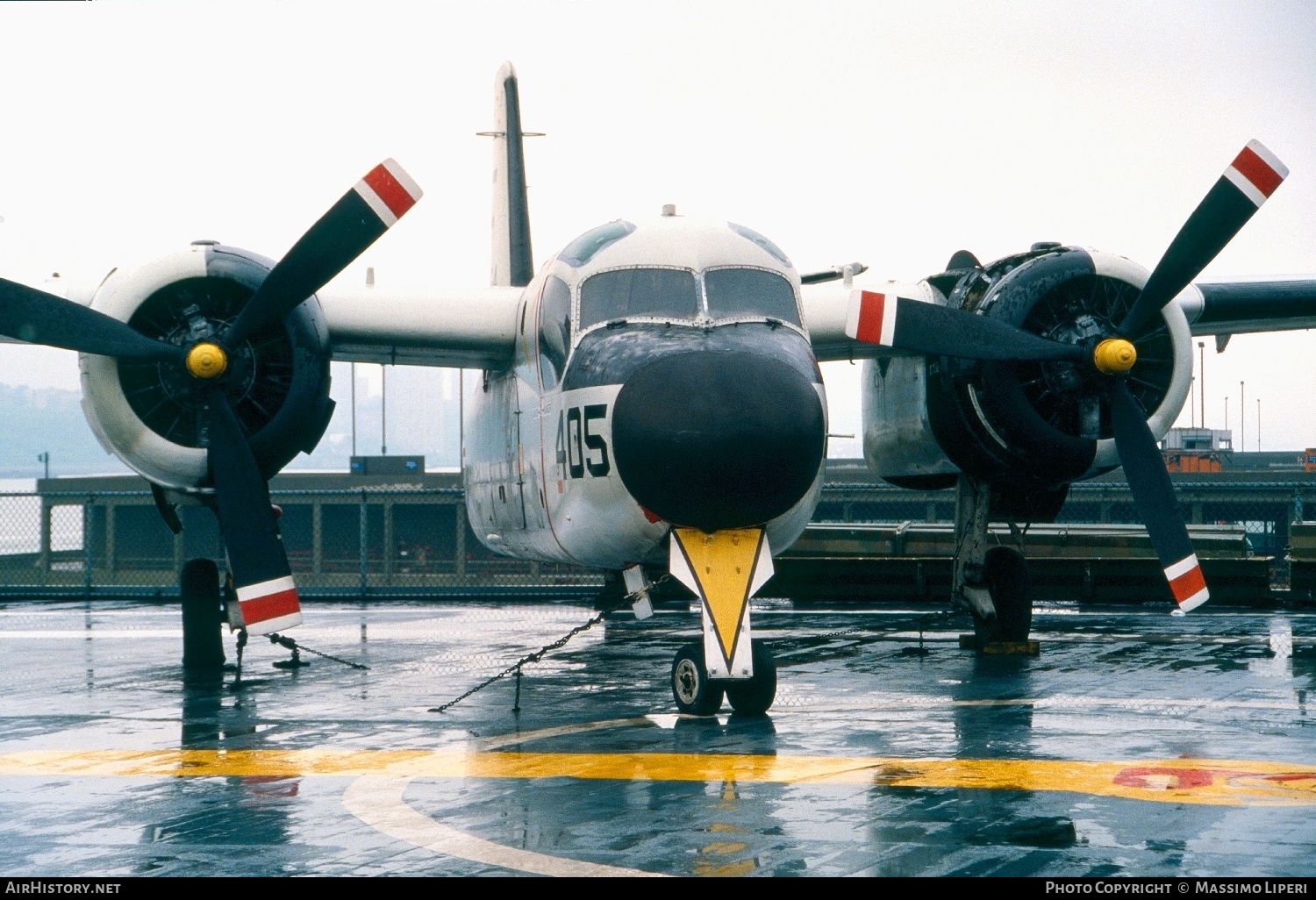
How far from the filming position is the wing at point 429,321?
1664 centimetres

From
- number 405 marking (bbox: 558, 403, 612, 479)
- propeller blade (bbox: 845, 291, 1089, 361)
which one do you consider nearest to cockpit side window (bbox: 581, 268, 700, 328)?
number 405 marking (bbox: 558, 403, 612, 479)

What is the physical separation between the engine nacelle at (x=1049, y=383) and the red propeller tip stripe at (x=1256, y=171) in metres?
1.61

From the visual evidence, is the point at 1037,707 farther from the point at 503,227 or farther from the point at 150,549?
the point at 150,549

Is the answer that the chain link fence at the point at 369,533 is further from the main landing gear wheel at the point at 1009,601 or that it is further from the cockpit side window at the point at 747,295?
the cockpit side window at the point at 747,295

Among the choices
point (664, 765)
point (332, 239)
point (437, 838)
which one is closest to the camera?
point (437, 838)

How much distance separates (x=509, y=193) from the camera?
22812mm

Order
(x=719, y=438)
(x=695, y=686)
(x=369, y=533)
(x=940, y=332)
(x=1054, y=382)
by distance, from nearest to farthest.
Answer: (x=719, y=438)
(x=695, y=686)
(x=940, y=332)
(x=1054, y=382)
(x=369, y=533)

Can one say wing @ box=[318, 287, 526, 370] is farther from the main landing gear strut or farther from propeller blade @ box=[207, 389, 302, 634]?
the main landing gear strut

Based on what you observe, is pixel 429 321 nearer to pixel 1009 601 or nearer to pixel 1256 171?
pixel 1009 601

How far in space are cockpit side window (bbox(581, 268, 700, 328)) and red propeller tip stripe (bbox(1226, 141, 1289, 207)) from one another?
6.60m

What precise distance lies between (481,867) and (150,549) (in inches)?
2552

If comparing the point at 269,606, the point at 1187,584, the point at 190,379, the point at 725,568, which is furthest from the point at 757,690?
the point at 190,379

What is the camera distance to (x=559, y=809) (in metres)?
8.48

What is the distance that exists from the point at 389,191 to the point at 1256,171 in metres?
A: 9.33
